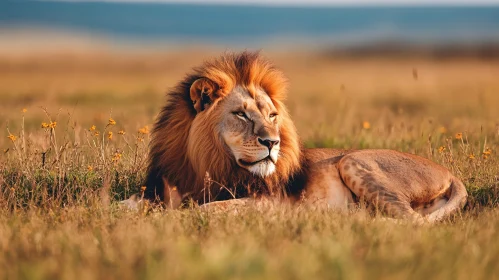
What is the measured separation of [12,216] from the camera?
531cm

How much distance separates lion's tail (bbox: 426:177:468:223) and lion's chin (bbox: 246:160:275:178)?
3.62 feet

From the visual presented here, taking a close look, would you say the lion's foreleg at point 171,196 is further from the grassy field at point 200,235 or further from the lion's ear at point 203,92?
the lion's ear at point 203,92

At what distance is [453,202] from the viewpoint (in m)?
5.98

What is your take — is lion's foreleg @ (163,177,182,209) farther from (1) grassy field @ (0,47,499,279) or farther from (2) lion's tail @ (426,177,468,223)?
(2) lion's tail @ (426,177,468,223)

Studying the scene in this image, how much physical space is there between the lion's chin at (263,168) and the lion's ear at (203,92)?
56cm

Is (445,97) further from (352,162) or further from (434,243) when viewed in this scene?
(434,243)

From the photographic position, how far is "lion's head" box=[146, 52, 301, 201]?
18.7ft

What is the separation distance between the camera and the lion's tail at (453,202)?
5848mm

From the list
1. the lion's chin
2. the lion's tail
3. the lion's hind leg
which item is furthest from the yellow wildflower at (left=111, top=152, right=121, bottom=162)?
the lion's tail

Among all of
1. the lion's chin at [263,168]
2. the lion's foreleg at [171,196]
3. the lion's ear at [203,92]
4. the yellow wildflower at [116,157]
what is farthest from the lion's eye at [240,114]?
the yellow wildflower at [116,157]

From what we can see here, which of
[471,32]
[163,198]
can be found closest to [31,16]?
[471,32]

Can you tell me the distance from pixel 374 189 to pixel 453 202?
552 mm

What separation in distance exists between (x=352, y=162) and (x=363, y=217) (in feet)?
3.59

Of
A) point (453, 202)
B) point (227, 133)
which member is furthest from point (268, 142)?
point (453, 202)
